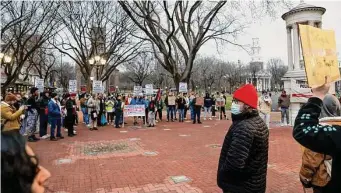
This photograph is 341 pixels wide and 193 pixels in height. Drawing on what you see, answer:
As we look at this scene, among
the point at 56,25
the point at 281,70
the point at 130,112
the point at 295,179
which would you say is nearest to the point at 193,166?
the point at 295,179

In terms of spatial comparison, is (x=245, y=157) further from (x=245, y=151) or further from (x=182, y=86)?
(x=182, y=86)

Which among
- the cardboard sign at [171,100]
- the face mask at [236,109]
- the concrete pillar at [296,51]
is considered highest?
the concrete pillar at [296,51]

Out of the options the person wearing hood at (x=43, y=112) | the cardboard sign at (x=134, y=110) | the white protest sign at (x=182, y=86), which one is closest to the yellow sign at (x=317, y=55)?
the person wearing hood at (x=43, y=112)

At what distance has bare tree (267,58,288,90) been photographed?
101 m

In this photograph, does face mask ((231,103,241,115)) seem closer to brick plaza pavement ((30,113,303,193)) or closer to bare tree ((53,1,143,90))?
brick plaza pavement ((30,113,303,193))

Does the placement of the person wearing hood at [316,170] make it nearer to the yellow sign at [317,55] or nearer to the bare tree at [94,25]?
the yellow sign at [317,55]

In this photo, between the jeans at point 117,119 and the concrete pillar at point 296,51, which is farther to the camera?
the concrete pillar at point 296,51

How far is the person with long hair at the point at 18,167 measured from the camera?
1.38 m

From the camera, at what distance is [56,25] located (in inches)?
1077

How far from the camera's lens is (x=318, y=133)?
6.88ft

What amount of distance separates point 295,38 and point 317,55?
58.4 feet

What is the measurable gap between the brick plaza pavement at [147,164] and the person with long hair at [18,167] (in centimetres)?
492

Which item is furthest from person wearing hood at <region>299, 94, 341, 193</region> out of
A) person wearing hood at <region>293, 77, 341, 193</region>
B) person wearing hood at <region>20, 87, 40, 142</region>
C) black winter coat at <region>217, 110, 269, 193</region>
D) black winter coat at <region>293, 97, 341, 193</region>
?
person wearing hood at <region>20, 87, 40, 142</region>

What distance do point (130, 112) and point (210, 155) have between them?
33.4 feet
